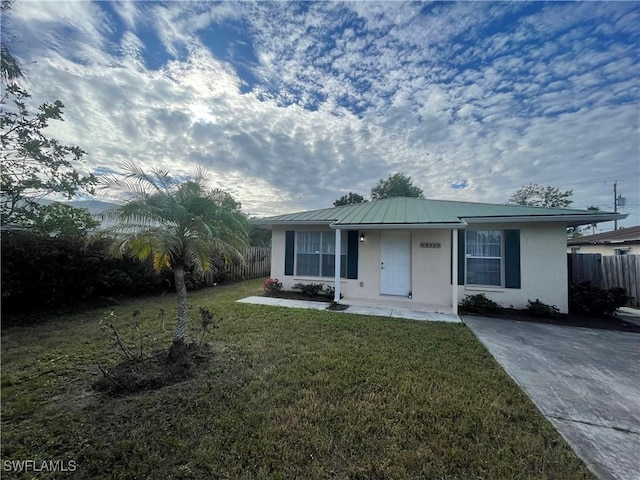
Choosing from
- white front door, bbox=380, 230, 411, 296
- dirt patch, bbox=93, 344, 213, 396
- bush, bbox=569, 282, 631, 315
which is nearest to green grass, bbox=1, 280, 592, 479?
dirt patch, bbox=93, 344, 213, 396

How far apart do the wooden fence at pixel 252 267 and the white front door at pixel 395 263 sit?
6.96 meters

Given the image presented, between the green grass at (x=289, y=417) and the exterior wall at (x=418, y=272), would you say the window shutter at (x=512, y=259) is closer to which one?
the exterior wall at (x=418, y=272)

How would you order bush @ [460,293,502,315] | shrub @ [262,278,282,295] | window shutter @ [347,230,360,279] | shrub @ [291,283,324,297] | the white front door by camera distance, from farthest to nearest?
shrub @ [262,278,282,295]
shrub @ [291,283,324,297]
window shutter @ [347,230,360,279]
the white front door
bush @ [460,293,502,315]

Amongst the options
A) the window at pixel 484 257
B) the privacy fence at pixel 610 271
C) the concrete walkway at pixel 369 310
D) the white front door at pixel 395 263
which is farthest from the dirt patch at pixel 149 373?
the privacy fence at pixel 610 271

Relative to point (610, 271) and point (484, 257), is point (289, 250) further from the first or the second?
point (610, 271)

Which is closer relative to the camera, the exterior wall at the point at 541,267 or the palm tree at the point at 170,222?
the palm tree at the point at 170,222

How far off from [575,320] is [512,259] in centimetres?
212

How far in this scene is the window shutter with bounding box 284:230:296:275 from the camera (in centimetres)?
987

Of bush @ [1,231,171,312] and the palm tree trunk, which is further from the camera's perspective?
bush @ [1,231,171,312]

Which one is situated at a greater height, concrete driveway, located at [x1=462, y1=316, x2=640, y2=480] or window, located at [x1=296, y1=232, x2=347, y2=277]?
window, located at [x1=296, y1=232, x2=347, y2=277]

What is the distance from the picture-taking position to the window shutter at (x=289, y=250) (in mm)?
9867

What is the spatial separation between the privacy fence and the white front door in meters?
5.05

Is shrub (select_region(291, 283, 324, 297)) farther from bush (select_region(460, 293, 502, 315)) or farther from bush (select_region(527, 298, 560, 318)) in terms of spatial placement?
bush (select_region(527, 298, 560, 318))

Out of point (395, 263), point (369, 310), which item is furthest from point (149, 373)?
point (395, 263)
